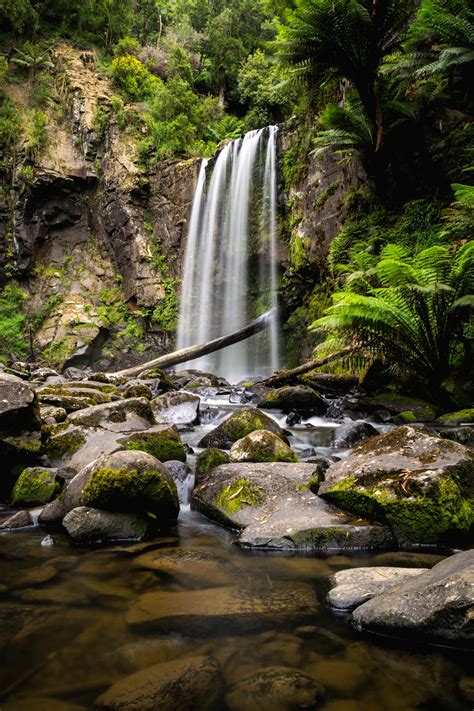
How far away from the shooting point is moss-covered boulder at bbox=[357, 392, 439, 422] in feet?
21.3

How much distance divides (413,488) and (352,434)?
246cm

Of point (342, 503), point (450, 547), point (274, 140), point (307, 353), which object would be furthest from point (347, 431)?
point (274, 140)

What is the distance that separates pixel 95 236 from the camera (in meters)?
20.0

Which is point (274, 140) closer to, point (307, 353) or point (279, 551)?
point (307, 353)

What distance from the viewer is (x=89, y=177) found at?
19.8 metres

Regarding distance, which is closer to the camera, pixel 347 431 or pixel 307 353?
pixel 347 431

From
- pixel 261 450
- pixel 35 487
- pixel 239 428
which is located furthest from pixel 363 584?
pixel 239 428

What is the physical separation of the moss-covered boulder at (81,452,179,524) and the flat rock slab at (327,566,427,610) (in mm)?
1396

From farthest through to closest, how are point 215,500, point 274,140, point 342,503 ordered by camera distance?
point 274,140 → point 215,500 → point 342,503

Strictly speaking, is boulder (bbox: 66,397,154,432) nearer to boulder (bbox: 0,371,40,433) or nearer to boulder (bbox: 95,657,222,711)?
boulder (bbox: 0,371,40,433)

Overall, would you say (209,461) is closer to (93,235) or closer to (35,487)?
(35,487)

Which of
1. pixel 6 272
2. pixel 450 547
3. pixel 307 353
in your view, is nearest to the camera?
pixel 450 547

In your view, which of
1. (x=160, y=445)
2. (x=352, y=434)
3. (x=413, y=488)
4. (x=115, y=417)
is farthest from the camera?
(x=352, y=434)

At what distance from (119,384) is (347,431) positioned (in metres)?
6.02
